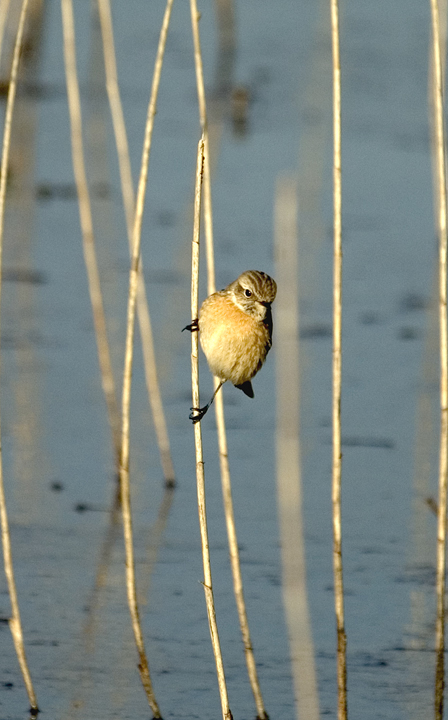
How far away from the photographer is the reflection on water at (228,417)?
5.15 metres

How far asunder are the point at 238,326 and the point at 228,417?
11.4 feet

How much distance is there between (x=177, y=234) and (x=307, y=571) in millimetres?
5527

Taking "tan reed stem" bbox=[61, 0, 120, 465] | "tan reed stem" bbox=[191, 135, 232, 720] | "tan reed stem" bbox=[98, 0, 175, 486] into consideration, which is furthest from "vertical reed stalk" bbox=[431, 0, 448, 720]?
"tan reed stem" bbox=[61, 0, 120, 465]

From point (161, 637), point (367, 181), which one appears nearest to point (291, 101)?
point (367, 181)

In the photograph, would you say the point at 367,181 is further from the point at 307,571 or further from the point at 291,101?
the point at 307,571

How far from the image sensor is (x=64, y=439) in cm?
741

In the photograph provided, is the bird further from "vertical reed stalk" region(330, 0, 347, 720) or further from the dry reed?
"vertical reed stalk" region(330, 0, 347, 720)

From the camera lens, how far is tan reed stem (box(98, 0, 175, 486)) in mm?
5773

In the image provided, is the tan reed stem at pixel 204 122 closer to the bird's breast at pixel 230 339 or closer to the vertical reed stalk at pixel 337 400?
the bird's breast at pixel 230 339

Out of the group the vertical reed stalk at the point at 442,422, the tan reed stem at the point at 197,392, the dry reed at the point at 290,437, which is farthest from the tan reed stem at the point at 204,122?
the vertical reed stalk at the point at 442,422

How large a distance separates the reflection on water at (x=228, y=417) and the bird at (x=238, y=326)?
6.8 inches

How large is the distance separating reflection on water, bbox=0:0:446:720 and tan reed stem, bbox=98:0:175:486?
29 cm

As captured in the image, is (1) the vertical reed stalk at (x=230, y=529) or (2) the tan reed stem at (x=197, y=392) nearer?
(2) the tan reed stem at (x=197, y=392)

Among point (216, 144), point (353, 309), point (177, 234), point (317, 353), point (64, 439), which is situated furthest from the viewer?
point (216, 144)
